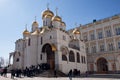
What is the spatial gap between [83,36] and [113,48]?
9.62 metres

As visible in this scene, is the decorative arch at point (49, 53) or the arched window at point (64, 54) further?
the decorative arch at point (49, 53)

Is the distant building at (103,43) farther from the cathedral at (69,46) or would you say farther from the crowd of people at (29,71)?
the crowd of people at (29,71)

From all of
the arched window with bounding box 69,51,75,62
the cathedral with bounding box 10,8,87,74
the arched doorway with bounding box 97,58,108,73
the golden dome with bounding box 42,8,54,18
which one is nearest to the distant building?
the arched doorway with bounding box 97,58,108,73

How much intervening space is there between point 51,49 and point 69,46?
5778 millimetres

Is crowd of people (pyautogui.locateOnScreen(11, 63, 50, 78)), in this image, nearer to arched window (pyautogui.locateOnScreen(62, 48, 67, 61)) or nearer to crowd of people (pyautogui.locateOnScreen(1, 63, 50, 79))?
crowd of people (pyautogui.locateOnScreen(1, 63, 50, 79))

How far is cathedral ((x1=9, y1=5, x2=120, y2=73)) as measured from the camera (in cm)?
2675

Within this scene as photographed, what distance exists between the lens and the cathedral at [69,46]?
87.8 feet

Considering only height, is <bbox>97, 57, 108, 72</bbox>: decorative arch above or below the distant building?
below

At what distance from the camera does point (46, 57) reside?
1083 inches

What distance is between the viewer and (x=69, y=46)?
3097 centimetres

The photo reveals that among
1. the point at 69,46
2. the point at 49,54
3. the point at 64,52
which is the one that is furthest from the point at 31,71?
the point at 69,46

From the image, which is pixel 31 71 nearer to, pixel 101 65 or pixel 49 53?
pixel 49 53

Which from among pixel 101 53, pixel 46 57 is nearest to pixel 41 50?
pixel 46 57

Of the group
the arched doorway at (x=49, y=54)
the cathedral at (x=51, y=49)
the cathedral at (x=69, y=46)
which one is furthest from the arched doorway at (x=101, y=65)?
the arched doorway at (x=49, y=54)
